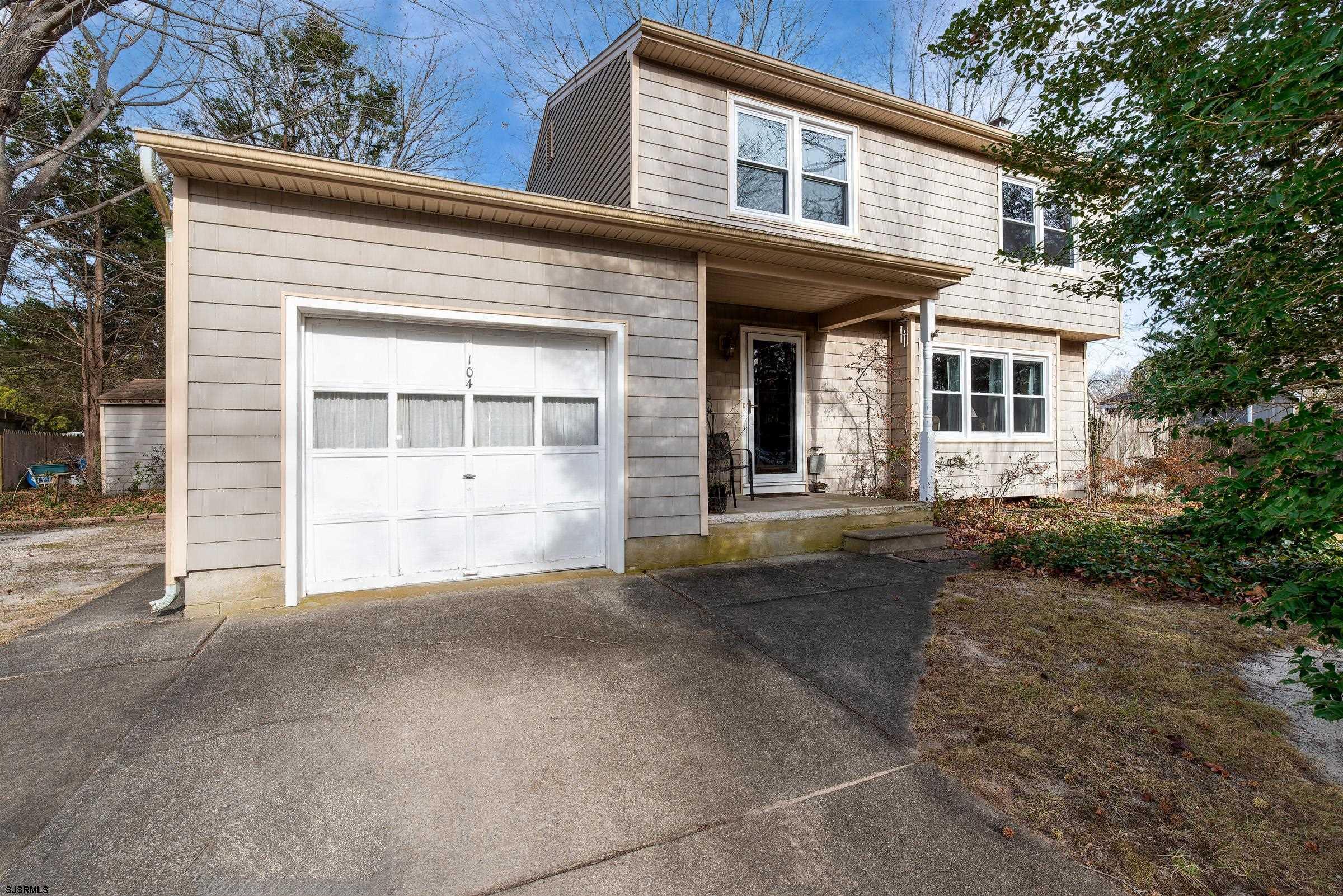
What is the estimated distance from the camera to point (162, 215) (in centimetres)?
429

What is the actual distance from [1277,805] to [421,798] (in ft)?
9.92

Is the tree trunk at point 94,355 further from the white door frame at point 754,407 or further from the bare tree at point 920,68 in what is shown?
the bare tree at point 920,68

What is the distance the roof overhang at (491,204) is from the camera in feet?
12.5

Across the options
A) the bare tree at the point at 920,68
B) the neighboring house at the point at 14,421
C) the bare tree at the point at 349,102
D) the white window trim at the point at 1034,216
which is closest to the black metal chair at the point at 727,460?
the white window trim at the point at 1034,216

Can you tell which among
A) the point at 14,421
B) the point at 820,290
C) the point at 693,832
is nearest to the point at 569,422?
the point at 820,290

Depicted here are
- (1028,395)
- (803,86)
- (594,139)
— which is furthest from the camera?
(1028,395)

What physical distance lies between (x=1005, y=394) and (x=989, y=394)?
32cm

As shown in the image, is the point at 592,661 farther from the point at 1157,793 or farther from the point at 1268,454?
the point at 1268,454

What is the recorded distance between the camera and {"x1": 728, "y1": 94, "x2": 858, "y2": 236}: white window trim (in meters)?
6.94

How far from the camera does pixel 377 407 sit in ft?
15.0

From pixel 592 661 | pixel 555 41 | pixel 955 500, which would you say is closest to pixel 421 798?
pixel 592 661

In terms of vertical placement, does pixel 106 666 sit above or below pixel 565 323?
below

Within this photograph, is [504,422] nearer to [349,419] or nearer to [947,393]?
[349,419]

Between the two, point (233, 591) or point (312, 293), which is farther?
point (312, 293)
